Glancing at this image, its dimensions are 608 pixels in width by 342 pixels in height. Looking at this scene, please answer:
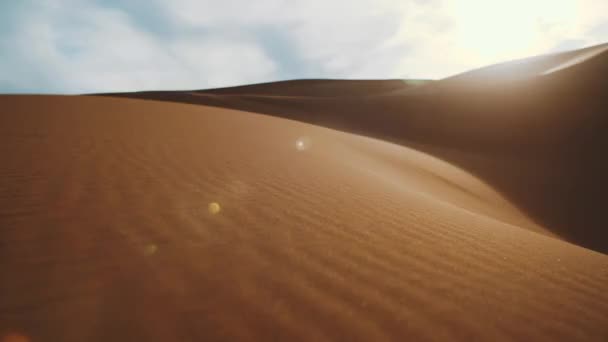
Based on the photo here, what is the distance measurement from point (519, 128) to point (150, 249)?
791 inches

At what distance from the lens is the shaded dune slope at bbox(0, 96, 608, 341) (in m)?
1.70

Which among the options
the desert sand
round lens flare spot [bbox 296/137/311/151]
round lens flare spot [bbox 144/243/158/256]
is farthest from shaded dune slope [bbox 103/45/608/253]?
round lens flare spot [bbox 144/243/158/256]

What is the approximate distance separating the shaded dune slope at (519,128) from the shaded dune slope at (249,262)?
7308 millimetres

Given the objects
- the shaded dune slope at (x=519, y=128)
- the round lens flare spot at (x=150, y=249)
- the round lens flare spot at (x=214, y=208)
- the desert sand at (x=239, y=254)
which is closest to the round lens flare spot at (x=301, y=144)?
the desert sand at (x=239, y=254)

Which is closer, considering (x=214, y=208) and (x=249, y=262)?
(x=249, y=262)

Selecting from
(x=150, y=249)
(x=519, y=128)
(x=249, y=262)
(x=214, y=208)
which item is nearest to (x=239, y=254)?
(x=249, y=262)

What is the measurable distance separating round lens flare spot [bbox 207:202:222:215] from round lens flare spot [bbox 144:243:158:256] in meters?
0.78

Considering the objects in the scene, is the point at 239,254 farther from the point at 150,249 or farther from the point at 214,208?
the point at 214,208

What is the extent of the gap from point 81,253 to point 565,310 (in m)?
3.10

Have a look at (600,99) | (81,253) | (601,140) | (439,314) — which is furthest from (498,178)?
(81,253)

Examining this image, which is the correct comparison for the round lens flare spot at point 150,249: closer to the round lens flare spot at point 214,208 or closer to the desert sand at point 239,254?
the desert sand at point 239,254

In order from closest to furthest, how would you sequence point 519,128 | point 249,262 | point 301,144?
1. point 249,262
2. point 301,144
3. point 519,128

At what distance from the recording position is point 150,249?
229 cm

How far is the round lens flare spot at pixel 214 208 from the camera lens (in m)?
3.12
